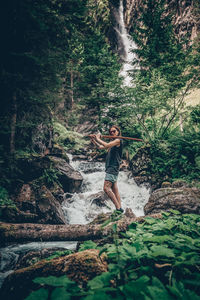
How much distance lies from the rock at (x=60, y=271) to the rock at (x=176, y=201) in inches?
135

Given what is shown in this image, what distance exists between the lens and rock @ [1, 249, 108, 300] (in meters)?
1.61

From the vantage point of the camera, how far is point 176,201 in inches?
180

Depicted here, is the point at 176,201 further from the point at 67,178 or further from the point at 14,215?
the point at 67,178

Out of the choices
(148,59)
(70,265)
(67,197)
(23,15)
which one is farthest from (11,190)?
(148,59)

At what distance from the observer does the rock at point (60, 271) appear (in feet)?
5.28

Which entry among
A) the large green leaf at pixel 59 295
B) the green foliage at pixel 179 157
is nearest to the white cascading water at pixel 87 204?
the green foliage at pixel 179 157

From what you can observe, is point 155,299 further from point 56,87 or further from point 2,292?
point 56,87

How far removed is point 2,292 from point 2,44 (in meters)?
5.75

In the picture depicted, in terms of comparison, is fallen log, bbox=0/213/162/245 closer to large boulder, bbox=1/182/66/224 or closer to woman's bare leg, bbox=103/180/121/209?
woman's bare leg, bbox=103/180/121/209

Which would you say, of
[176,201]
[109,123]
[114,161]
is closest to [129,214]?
[176,201]

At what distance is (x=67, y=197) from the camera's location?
8.16 m

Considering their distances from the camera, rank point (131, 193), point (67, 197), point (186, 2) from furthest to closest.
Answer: point (186, 2), point (131, 193), point (67, 197)

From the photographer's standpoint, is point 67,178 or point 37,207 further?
point 67,178

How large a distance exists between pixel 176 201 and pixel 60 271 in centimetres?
393
